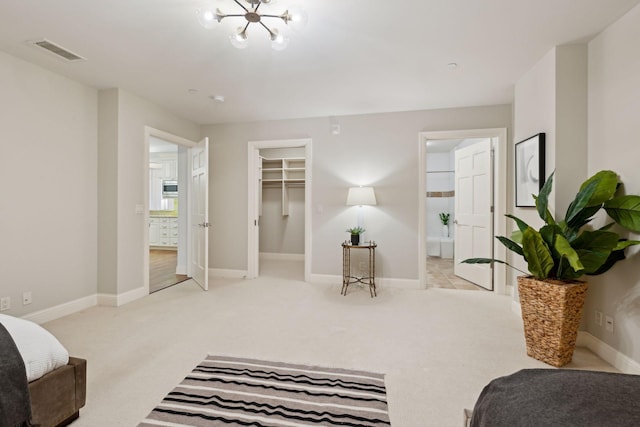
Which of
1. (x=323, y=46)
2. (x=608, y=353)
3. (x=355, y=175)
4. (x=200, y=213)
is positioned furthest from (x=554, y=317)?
(x=200, y=213)

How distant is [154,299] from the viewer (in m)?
3.65

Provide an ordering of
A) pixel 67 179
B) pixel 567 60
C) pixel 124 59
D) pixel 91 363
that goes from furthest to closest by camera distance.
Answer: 1. pixel 67 179
2. pixel 124 59
3. pixel 567 60
4. pixel 91 363

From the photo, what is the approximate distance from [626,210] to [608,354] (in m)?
1.11

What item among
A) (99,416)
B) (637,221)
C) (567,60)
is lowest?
(99,416)

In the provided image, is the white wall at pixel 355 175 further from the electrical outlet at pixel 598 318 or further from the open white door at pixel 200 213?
the electrical outlet at pixel 598 318

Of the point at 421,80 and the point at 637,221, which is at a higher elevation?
the point at 421,80

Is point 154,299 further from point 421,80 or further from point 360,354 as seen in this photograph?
point 421,80

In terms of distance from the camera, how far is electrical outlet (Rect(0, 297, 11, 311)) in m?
2.60

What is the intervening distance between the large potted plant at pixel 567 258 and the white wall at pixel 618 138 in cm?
15

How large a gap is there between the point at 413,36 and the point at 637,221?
2.00 metres

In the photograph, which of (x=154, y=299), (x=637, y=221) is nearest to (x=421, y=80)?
(x=637, y=221)

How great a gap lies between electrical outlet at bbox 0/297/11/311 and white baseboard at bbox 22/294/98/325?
172mm

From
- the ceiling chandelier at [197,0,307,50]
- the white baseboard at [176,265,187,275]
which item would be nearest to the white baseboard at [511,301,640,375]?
the ceiling chandelier at [197,0,307,50]

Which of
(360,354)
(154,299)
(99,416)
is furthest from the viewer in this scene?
(154,299)
